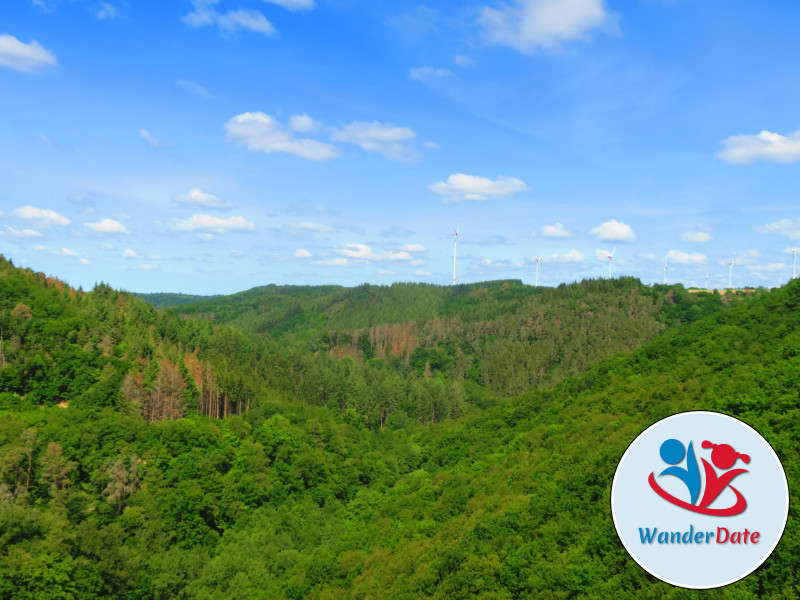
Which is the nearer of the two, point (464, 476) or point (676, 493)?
point (676, 493)

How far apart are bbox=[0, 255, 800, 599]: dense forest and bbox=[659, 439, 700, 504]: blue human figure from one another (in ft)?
27.0

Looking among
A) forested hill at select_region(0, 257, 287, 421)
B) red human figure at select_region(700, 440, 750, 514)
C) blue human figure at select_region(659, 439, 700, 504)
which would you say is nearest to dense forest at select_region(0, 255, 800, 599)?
forested hill at select_region(0, 257, 287, 421)

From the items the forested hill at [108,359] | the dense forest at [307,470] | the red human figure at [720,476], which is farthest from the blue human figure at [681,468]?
the forested hill at [108,359]

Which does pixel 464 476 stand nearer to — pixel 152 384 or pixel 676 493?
pixel 676 493

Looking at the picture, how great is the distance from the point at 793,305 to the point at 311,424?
96205 mm

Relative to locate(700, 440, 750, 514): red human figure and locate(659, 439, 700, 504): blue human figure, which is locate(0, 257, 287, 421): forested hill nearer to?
locate(659, 439, 700, 504): blue human figure

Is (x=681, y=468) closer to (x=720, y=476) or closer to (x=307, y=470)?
(x=720, y=476)

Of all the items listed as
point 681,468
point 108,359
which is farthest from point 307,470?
point 681,468

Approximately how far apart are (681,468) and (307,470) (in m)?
84.4

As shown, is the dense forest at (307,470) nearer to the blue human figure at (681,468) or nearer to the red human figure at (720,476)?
the red human figure at (720,476)

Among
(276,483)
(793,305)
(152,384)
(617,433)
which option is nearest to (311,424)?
(276,483)

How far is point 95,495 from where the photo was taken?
76.2 metres

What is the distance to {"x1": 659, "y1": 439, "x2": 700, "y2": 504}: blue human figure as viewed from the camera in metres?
20.8

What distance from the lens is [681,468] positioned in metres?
21.0
